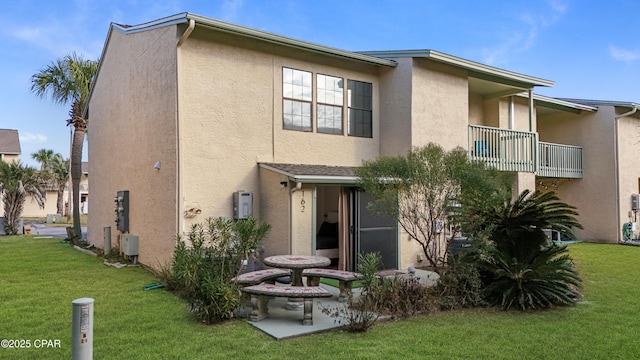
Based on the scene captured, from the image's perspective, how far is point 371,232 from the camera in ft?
35.0

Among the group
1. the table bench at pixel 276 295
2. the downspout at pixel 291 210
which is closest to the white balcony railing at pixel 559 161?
the downspout at pixel 291 210

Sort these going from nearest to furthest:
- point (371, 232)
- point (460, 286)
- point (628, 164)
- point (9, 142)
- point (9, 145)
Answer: point (460, 286) < point (371, 232) < point (628, 164) < point (9, 145) < point (9, 142)

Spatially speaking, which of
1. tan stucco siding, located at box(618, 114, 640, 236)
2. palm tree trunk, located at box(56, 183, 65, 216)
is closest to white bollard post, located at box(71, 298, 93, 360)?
tan stucco siding, located at box(618, 114, 640, 236)

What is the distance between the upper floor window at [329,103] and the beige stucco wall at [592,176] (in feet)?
37.1

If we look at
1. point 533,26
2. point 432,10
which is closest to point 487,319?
point 432,10

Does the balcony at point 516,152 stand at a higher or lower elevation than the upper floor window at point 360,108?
lower

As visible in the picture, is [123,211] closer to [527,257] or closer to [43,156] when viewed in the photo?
[527,257]

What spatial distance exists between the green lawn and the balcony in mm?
5913

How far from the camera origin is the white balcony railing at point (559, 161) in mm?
17172

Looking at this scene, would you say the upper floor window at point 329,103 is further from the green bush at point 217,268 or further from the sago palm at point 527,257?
the green bush at point 217,268

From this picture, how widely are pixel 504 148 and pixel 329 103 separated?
267 inches

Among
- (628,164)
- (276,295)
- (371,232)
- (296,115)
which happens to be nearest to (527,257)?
(371,232)

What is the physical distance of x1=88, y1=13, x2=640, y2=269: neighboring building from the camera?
9.70 metres

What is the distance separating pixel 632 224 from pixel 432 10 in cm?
1252
